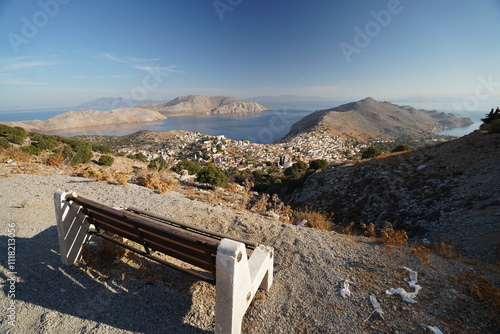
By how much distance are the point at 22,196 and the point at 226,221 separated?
15.5 feet

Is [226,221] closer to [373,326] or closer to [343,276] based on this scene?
[343,276]

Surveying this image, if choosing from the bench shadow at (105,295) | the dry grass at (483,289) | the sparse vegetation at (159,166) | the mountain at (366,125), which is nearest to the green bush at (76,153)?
the sparse vegetation at (159,166)

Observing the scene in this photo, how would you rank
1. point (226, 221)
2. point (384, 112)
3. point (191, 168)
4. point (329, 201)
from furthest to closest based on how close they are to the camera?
1. point (384, 112)
2. point (191, 168)
3. point (329, 201)
4. point (226, 221)

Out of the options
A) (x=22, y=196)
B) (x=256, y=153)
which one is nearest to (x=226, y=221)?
(x=22, y=196)

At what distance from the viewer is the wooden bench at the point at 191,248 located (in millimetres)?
1645

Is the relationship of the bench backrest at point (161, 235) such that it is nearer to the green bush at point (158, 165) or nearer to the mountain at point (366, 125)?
the green bush at point (158, 165)

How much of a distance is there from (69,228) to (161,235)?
1.57 m

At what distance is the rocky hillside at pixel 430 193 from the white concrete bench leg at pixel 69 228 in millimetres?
6436

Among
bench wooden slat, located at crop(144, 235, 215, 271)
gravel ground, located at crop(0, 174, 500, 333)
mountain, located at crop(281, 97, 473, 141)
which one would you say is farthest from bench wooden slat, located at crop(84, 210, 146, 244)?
mountain, located at crop(281, 97, 473, 141)

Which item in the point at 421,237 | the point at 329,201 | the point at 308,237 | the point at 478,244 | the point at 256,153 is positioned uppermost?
the point at 308,237

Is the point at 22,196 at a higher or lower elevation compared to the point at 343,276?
higher

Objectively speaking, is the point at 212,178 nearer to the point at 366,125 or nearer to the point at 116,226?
the point at 116,226

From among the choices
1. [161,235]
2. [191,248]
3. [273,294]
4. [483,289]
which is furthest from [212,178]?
[483,289]

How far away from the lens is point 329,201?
946cm
